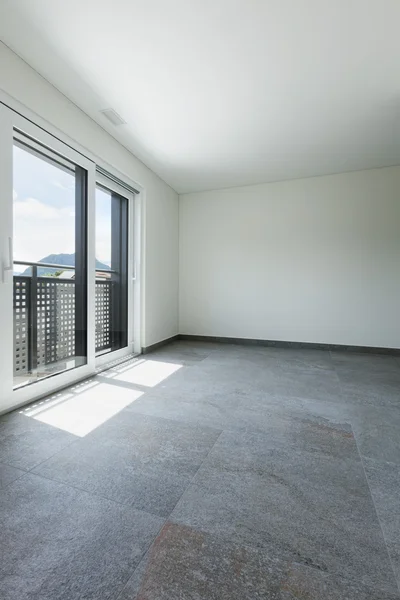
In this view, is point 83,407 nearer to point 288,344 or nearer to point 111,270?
point 111,270

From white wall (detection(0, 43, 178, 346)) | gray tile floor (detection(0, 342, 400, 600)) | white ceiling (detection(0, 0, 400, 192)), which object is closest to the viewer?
gray tile floor (detection(0, 342, 400, 600))

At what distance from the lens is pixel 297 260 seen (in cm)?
485

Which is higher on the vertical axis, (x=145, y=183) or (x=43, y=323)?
(x=145, y=183)

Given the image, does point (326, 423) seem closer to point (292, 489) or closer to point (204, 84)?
point (292, 489)

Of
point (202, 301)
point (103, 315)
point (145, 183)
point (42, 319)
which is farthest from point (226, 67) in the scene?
point (202, 301)

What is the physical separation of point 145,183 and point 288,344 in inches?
138

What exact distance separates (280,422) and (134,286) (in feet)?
9.53

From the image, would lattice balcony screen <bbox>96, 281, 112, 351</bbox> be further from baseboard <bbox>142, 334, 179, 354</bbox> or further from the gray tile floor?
the gray tile floor

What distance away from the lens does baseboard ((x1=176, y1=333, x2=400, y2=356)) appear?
4.48 m

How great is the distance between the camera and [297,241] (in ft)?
15.9

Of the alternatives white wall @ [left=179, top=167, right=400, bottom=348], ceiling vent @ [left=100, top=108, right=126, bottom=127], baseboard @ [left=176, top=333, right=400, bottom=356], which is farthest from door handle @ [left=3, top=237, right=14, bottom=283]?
baseboard @ [left=176, top=333, right=400, bottom=356]

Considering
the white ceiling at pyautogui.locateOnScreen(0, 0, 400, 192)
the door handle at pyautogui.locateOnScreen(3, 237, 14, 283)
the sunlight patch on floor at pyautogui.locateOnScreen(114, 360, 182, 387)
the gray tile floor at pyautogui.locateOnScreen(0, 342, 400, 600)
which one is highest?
the white ceiling at pyautogui.locateOnScreen(0, 0, 400, 192)

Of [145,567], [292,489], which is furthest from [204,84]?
[145,567]

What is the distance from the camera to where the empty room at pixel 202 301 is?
3.70ft
